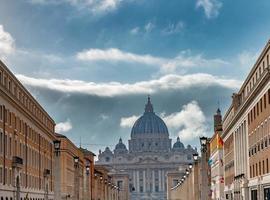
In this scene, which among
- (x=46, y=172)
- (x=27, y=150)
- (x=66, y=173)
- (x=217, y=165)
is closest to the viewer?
(x=27, y=150)

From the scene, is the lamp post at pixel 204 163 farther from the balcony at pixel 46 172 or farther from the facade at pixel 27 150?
the balcony at pixel 46 172

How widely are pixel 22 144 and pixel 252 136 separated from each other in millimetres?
23829

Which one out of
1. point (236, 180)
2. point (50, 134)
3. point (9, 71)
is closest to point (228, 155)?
point (236, 180)

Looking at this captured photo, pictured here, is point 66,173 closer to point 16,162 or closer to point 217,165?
point 217,165

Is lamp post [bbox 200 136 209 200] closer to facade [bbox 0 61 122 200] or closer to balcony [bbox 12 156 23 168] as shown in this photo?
facade [bbox 0 61 122 200]

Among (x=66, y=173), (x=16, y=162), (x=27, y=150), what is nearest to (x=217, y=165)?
(x=66, y=173)

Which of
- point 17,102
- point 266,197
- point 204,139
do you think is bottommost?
point 266,197

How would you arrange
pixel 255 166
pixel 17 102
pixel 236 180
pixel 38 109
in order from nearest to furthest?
1. pixel 255 166
2. pixel 17 102
3. pixel 236 180
4. pixel 38 109

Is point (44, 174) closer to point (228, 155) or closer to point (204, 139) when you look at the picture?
point (228, 155)

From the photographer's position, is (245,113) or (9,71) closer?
(9,71)

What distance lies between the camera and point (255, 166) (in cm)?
6694

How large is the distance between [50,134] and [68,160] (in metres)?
19.0

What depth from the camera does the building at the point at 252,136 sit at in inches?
2314

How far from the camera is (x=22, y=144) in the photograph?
257 feet
